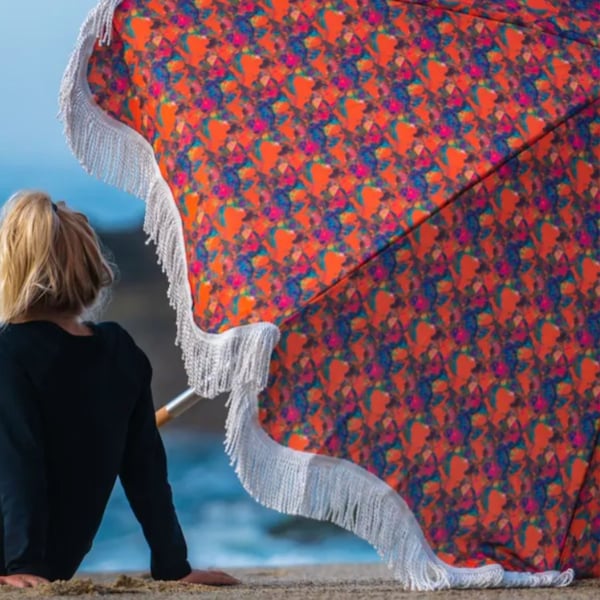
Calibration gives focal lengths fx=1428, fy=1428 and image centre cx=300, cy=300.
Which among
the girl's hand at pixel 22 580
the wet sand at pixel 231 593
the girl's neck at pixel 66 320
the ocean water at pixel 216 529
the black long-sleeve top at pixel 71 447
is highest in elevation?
the girl's neck at pixel 66 320


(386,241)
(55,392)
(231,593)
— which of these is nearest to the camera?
(55,392)

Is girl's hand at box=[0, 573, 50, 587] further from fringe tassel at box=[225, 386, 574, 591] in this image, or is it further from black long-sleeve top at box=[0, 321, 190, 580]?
fringe tassel at box=[225, 386, 574, 591]

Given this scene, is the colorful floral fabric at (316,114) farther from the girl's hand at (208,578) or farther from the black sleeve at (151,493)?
the girl's hand at (208,578)

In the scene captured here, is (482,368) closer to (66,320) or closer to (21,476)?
(66,320)

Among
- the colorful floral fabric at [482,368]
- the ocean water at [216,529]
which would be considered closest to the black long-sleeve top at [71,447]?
the colorful floral fabric at [482,368]

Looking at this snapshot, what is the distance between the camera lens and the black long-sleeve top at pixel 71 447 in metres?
2.51

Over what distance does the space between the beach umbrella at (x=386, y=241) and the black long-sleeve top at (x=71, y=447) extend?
161 millimetres

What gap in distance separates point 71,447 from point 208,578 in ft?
1.48

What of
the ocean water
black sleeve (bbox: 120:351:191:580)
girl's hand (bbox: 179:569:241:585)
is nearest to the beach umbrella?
black sleeve (bbox: 120:351:191:580)

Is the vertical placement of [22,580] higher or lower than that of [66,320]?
lower

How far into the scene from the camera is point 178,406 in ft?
10.4

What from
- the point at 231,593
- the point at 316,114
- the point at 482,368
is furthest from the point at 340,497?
the point at 316,114

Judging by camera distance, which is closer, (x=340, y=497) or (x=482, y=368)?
(x=340, y=497)

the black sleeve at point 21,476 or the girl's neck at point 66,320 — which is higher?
the girl's neck at point 66,320
